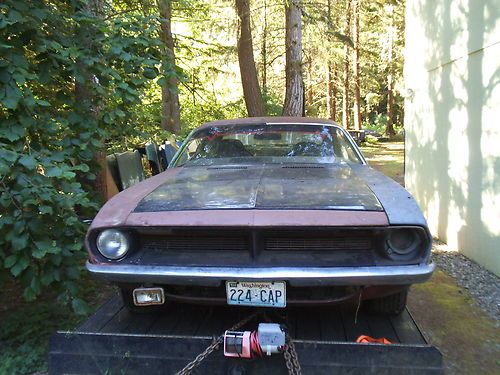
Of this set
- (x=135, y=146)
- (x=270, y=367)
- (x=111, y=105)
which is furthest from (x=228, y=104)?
(x=270, y=367)

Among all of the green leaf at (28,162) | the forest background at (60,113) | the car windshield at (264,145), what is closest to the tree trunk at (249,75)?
the forest background at (60,113)

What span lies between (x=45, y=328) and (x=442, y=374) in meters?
2.82

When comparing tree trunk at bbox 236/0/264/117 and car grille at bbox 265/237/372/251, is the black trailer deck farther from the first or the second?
tree trunk at bbox 236/0/264/117

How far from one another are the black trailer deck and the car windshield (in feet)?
5.15

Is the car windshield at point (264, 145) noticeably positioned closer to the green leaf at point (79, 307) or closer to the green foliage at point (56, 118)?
the green foliage at point (56, 118)

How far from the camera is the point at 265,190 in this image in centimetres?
298

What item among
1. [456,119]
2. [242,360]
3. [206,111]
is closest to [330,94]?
[206,111]

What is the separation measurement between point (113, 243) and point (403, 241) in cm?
165

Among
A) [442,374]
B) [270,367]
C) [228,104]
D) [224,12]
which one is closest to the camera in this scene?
[442,374]

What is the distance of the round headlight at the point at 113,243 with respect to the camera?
2.72m

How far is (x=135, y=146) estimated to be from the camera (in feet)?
23.7

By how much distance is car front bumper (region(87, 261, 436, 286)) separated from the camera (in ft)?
8.07

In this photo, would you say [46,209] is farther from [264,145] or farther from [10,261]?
[264,145]

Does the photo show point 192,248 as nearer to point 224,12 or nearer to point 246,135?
point 246,135
